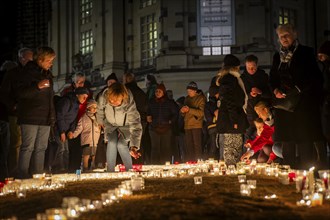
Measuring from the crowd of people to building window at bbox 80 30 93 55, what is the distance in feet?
77.2

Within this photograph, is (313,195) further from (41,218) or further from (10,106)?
(10,106)

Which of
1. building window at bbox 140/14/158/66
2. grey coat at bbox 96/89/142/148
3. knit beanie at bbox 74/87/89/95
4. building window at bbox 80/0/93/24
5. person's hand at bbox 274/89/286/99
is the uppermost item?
building window at bbox 80/0/93/24

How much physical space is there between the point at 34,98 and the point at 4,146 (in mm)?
1747

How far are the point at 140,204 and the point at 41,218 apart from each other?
1.34 metres

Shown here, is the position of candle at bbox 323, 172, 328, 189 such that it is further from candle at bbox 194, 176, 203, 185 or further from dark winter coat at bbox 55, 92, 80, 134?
dark winter coat at bbox 55, 92, 80, 134

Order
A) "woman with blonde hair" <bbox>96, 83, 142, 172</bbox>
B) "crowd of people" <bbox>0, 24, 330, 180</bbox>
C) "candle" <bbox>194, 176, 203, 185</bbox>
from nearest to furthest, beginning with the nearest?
"candle" <bbox>194, 176, 203, 185</bbox> < "crowd of people" <bbox>0, 24, 330, 180</bbox> < "woman with blonde hair" <bbox>96, 83, 142, 172</bbox>

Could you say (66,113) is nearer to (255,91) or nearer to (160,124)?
(160,124)

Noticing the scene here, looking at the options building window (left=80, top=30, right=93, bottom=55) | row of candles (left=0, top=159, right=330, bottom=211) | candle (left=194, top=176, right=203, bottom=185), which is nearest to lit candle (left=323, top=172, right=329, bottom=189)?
row of candles (left=0, top=159, right=330, bottom=211)

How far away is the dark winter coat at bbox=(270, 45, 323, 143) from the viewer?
26.2 ft

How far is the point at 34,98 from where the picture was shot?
9.70 m

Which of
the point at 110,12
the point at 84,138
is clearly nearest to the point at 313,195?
the point at 84,138

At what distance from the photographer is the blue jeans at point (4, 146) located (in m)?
10.9

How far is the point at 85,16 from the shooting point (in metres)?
39.3

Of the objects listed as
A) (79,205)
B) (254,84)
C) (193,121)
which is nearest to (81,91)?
(193,121)
